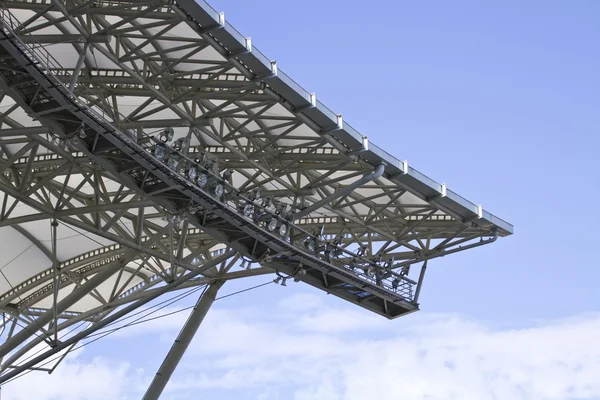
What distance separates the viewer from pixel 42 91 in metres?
27.1

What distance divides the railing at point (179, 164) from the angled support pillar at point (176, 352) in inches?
234

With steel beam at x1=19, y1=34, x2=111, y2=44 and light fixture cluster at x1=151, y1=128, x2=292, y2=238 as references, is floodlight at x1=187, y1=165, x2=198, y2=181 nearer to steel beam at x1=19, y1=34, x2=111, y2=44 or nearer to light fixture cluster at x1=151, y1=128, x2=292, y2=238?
light fixture cluster at x1=151, y1=128, x2=292, y2=238

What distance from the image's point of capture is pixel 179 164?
30.2 metres

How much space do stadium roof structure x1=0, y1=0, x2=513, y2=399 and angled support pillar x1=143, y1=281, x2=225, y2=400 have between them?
0.17ft

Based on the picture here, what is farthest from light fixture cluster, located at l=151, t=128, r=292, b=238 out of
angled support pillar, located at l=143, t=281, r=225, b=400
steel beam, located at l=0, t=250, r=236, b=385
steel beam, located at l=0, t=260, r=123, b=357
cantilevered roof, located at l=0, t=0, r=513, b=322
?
angled support pillar, located at l=143, t=281, r=225, b=400

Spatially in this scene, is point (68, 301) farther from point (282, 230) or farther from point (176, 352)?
point (282, 230)

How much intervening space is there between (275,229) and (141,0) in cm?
1000

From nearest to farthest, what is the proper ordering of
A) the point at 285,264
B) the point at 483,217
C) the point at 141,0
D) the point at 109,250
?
1. the point at 141,0
2. the point at 285,264
3. the point at 483,217
4. the point at 109,250

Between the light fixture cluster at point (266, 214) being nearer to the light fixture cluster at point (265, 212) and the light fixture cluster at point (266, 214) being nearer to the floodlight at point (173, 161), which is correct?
the light fixture cluster at point (265, 212)

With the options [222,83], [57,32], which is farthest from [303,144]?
[57,32]

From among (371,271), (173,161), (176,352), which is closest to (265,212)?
(173,161)

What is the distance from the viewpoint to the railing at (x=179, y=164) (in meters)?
25.7

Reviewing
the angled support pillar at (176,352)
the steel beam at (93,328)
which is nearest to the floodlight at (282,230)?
the steel beam at (93,328)

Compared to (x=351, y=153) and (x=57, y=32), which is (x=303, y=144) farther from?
(x=57, y=32)
